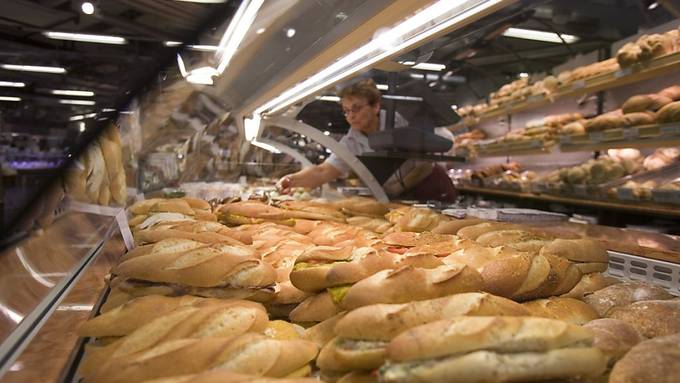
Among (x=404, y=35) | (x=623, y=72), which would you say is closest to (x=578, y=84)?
(x=623, y=72)

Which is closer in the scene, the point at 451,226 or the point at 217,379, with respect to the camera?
the point at 217,379

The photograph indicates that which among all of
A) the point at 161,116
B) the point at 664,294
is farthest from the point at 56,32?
the point at 664,294

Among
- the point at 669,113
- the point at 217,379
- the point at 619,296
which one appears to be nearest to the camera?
the point at 217,379

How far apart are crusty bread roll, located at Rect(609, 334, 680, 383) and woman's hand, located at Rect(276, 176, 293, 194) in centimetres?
218

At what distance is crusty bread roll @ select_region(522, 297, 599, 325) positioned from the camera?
98cm

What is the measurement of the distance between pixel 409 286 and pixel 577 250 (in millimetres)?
719

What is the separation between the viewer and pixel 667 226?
13.2 feet

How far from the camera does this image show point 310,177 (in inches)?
113

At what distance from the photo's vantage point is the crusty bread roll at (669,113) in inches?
127

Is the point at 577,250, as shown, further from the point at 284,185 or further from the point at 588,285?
the point at 284,185

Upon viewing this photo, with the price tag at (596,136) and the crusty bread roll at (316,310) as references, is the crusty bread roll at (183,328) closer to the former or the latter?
the crusty bread roll at (316,310)

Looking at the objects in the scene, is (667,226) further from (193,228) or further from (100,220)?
(100,220)

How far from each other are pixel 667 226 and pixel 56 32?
15.3 feet

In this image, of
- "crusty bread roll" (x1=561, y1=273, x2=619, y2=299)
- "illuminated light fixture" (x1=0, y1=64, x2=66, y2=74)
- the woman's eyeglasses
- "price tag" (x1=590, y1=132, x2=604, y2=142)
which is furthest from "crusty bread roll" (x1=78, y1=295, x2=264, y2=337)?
"price tag" (x1=590, y1=132, x2=604, y2=142)
